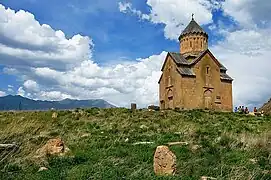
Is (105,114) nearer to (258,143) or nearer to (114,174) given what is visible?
(258,143)

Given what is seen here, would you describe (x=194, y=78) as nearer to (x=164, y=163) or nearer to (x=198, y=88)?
(x=198, y=88)

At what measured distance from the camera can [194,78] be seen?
158 ft

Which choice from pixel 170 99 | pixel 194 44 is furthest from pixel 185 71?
pixel 194 44

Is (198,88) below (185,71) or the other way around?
below

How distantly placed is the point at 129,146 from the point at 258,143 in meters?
4.53

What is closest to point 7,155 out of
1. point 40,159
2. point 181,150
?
point 40,159

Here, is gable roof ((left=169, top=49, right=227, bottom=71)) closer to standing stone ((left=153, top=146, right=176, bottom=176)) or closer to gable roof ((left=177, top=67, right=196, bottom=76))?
gable roof ((left=177, top=67, right=196, bottom=76))

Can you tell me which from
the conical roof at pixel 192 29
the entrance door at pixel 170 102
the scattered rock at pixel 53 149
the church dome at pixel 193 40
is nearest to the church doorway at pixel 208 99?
the entrance door at pixel 170 102

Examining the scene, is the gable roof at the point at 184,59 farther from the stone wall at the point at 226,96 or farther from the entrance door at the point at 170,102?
the entrance door at the point at 170,102

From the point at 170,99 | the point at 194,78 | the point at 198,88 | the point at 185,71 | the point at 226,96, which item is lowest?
the point at 170,99

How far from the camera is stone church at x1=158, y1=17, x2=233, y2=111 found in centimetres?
4747

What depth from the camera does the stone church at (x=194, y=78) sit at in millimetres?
47469

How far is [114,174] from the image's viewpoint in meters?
7.55

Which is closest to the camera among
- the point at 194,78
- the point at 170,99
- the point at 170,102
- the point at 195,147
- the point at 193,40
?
the point at 195,147
